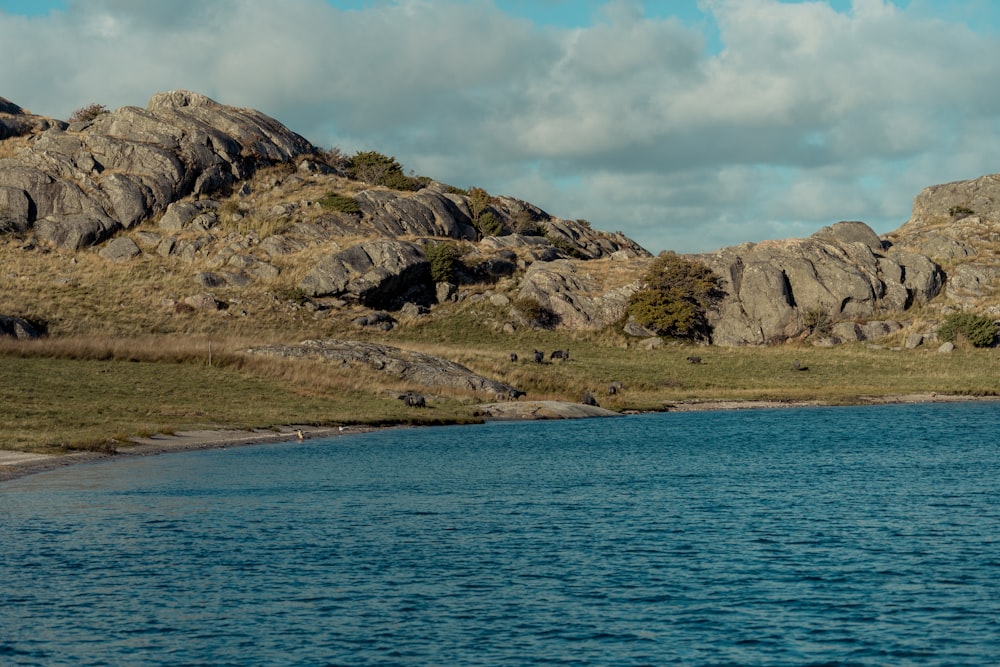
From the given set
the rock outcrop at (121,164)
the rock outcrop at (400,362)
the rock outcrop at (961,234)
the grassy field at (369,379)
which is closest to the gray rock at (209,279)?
the rock outcrop at (121,164)

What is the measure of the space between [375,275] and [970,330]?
58098 mm

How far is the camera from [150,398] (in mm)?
64188

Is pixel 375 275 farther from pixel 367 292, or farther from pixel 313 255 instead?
pixel 313 255

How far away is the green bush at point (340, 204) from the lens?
127213 millimetres

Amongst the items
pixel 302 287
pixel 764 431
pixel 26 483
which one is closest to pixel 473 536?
pixel 26 483

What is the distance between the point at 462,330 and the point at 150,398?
48.3 m

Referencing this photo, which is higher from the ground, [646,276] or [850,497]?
[646,276]

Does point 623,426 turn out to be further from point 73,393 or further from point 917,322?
point 917,322

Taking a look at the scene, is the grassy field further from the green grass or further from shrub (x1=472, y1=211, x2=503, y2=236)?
shrub (x1=472, y1=211, x2=503, y2=236)

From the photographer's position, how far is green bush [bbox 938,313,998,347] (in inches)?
3947

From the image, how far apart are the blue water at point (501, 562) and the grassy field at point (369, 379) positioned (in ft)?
36.3

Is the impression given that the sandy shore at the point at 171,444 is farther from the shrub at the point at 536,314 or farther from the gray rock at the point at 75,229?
the gray rock at the point at 75,229

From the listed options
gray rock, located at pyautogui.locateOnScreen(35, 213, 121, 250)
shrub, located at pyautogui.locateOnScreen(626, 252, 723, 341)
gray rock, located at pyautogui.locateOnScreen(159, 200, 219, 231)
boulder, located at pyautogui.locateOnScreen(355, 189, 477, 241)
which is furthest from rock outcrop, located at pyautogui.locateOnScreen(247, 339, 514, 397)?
gray rock, located at pyautogui.locateOnScreen(35, 213, 121, 250)

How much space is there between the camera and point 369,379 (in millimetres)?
77438
